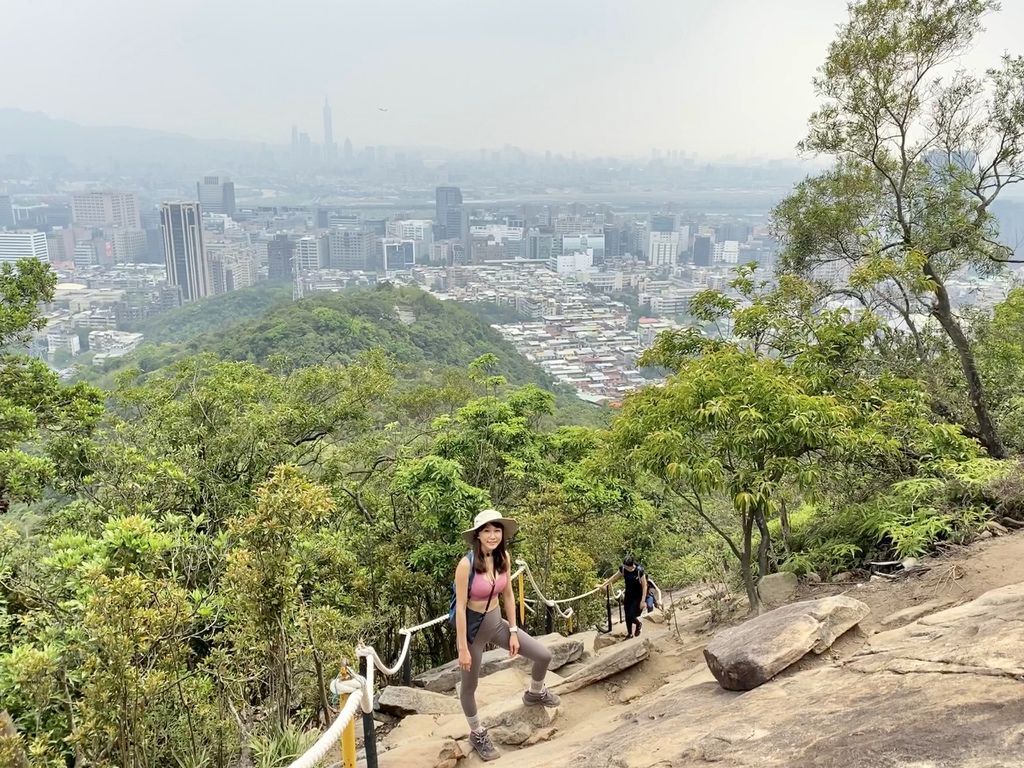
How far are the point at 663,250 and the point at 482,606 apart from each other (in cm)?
15617

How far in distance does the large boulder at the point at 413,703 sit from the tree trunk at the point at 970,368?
6992mm

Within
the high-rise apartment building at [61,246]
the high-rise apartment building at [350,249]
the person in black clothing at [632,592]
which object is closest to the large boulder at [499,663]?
the person in black clothing at [632,592]

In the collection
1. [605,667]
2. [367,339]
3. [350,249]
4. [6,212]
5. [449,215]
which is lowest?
[367,339]

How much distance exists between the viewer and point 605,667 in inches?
212

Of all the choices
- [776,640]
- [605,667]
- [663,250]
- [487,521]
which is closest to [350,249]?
[663,250]

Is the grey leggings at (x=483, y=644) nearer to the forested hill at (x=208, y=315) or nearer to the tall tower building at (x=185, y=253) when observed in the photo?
the forested hill at (x=208, y=315)

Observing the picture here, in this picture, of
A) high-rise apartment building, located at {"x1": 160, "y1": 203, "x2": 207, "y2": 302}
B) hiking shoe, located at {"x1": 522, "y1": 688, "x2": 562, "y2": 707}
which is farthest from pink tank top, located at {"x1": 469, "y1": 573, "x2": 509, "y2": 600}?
high-rise apartment building, located at {"x1": 160, "y1": 203, "x2": 207, "y2": 302}

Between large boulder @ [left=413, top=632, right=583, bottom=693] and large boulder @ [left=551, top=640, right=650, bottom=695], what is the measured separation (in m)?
1.02

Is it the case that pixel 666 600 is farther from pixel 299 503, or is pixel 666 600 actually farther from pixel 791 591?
pixel 299 503

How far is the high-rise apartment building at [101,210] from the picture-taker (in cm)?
17062

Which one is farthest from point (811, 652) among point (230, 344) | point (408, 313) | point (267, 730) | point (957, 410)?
point (408, 313)

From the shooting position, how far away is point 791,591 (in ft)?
20.7

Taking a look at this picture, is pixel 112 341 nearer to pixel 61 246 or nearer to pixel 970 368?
pixel 970 368

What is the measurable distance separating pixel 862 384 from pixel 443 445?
6486mm
